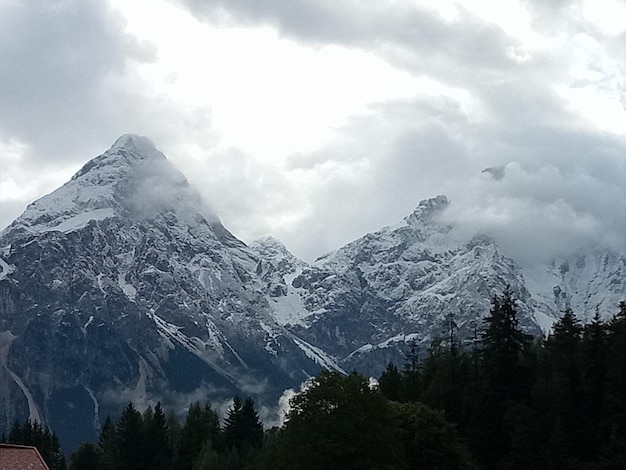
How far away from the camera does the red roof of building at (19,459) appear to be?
7238 cm

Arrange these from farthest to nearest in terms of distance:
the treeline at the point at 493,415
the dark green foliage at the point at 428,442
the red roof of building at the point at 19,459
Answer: the dark green foliage at the point at 428,442, the treeline at the point at 493,415, the red roof of building at the point at 19,459

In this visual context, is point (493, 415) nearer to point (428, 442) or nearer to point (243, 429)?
point (428, 442)

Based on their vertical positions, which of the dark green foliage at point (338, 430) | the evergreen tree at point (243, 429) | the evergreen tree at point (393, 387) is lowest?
the dark green foliage at point (338, 430)

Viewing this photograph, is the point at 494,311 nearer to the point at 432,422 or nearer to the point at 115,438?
the point at 432,422

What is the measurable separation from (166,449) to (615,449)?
110 m

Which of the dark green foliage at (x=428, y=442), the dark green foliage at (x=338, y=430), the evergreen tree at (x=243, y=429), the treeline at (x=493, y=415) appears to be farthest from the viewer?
the evergreen tree at (x=243, y=429)

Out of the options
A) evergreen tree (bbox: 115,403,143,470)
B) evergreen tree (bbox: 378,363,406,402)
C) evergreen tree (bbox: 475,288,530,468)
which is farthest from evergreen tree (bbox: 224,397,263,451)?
evergreen tree (bbox: 475,288,530,468)

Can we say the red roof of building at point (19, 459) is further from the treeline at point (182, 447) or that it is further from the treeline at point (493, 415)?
the treeline at point (182, 447)

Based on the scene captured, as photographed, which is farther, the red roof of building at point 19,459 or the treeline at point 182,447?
the treeline at point 182,447

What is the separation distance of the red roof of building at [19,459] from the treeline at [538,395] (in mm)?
45626

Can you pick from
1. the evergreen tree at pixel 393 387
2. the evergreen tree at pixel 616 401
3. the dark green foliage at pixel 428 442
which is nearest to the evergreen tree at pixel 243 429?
the evergreen tree at pixel 393 387

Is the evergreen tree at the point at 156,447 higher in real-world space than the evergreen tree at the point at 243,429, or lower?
lower

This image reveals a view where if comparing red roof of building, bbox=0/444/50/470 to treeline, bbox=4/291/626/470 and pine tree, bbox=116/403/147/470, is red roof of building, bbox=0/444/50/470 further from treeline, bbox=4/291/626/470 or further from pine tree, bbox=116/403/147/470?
pine tree, bbox=116/403/147/470

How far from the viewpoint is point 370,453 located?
10212 centimetres
